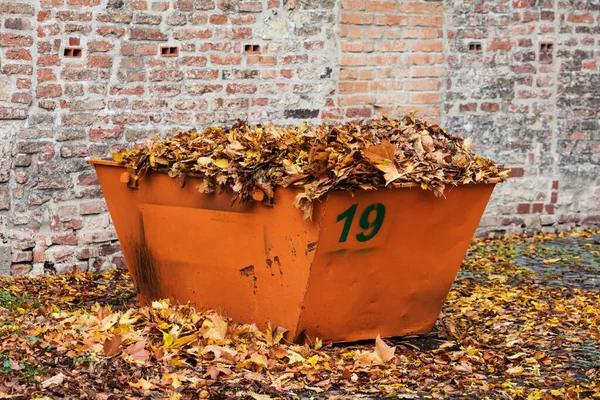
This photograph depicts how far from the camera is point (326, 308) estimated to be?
4.70m

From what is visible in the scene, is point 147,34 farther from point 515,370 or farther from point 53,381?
point 515,370

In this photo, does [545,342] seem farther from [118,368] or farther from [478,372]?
[118,368]

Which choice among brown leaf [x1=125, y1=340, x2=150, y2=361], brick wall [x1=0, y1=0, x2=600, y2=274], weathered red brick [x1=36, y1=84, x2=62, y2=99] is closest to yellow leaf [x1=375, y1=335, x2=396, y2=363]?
brown leaf [x1=125, y1=340, x2=150, y2=361]

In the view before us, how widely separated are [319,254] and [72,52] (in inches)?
119

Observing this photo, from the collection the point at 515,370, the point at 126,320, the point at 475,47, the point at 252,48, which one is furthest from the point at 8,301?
the point at 475,47

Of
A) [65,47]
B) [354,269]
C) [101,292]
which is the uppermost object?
[65,47]

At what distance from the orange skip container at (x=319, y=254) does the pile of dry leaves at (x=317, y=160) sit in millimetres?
72

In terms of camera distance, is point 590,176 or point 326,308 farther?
point 590,176

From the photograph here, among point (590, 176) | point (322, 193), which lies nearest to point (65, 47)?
point (322, 193)

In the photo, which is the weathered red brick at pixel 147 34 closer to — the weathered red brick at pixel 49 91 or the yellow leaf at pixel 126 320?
the weathered red brick at pixel 49 91

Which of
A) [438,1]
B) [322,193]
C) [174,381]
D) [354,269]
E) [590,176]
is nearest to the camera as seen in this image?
[174,381]

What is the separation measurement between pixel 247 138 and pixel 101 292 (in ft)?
6.70

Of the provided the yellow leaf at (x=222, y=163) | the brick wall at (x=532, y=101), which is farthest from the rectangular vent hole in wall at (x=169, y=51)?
the brick wall at (x=532, y=101)

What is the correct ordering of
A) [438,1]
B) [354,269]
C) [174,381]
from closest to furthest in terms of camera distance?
[174,381] < [354,269] < [438,1]
